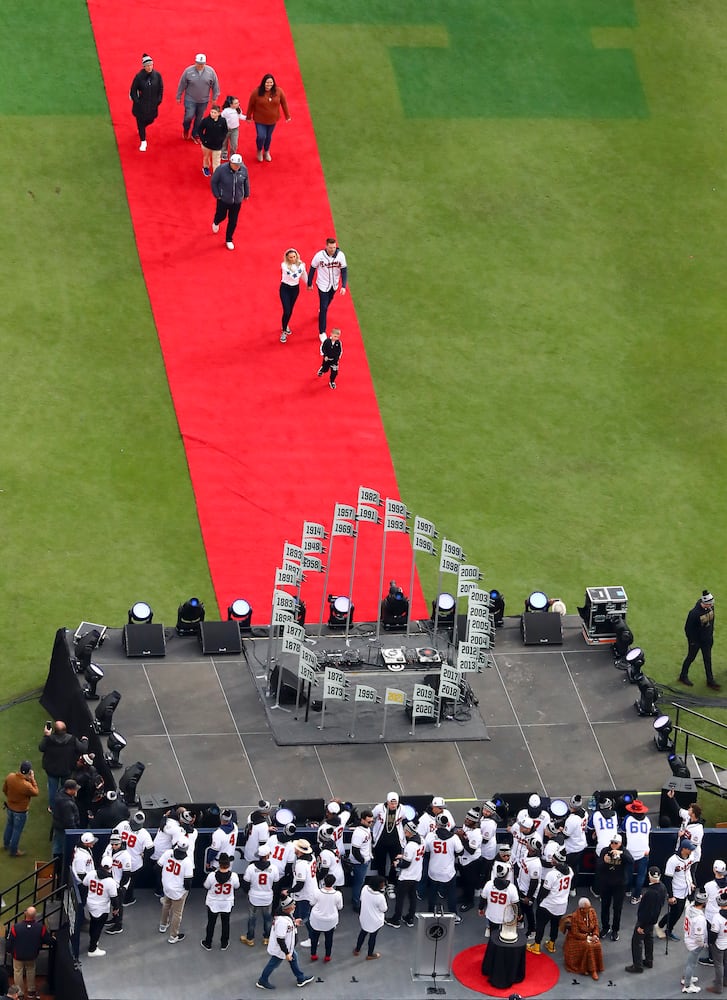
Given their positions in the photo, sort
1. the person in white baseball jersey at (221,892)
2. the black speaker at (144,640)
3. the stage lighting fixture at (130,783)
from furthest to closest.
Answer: the black speaker at (144,640), the stage lighting fixture at (130,783), the person in white baseball jersey at (221,892)

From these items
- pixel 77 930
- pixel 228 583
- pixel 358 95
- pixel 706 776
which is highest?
pixel 358 95

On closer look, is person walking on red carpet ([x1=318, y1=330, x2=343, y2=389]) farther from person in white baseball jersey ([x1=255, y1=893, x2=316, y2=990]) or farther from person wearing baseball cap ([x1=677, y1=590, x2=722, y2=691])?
person in white baseball jersey ([x1=255, y1=893, x2=316, y2=990])

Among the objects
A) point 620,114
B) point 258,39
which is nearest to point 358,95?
point 258,39

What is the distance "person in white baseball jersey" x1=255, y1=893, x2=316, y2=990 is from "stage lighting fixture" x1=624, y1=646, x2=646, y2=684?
24.1 ft

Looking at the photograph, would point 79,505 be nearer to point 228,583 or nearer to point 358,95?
point 228,583

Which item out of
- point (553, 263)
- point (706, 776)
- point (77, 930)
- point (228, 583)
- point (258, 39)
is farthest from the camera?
point (258, 39)

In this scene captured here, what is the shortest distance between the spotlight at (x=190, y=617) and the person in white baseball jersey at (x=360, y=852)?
205 inches

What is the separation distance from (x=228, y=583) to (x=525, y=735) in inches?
227

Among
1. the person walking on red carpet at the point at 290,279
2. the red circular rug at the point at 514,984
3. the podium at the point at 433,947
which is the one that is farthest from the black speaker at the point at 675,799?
the person walking on red carpet at the point at 290,279

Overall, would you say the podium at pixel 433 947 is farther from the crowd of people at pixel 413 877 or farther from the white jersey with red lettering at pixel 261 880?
the white jersey with red lettering at pixel 261 880

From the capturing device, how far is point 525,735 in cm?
3281

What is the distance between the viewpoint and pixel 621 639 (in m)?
34.1

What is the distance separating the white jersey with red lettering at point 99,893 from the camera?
2870cm

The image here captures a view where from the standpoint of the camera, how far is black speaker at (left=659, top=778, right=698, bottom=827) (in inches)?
1220
